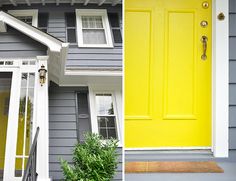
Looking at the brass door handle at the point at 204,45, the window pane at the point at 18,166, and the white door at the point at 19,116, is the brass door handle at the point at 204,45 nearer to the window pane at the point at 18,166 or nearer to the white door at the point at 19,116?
the white door at the point at 19,116

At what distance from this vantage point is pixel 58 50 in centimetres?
319

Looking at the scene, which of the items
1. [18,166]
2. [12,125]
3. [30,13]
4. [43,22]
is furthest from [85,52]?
[18,166]

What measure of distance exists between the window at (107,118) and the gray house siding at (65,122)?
154mm

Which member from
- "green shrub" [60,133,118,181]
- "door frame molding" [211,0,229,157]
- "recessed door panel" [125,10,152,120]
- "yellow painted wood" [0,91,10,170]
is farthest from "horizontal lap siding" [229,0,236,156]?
"yellow painted wood" [0,91,10,170]

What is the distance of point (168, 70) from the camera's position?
2422 mm

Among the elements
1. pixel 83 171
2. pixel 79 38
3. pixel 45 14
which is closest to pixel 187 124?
pixel 83 171

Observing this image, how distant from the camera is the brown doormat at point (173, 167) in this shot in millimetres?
2262

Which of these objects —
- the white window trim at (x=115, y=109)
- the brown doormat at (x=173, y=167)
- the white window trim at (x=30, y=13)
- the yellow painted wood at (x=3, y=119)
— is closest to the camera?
the brown doormat at (x=173, y=167)

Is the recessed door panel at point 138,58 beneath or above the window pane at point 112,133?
above

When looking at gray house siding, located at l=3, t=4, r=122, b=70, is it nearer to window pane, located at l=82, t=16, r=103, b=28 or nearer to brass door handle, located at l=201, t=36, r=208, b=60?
window pane, located at l=82, t=16, r=103, b=28

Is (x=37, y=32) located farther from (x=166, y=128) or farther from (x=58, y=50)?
(x=166, y=128)

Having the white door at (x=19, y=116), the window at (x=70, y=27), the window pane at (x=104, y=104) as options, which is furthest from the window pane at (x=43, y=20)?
the window pane at (x=104, y=104)

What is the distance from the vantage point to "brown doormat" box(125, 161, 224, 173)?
89.0 inches

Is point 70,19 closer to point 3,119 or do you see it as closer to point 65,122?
point 65,122
